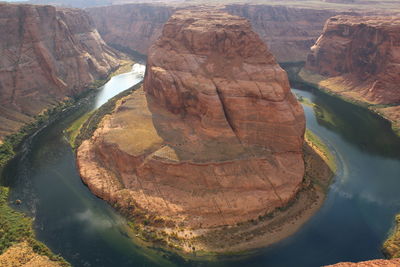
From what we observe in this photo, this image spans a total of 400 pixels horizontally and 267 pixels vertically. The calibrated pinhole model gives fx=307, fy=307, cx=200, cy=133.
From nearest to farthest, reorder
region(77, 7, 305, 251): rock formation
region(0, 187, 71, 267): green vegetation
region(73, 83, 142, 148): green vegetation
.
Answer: region(0, 187, 71, 267): green vegetation < region(77, 7, 305, 251): rock formation < region(73, 83, 142, 148): green vegetation

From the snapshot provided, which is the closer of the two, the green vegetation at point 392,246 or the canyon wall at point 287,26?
the green vegetation at point 392,246

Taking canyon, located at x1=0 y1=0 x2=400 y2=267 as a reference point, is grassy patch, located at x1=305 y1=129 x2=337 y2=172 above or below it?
below

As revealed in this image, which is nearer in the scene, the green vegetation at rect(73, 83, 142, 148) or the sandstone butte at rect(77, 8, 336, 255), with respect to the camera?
the sandstone butte at rect(77, 8, 336, 255)

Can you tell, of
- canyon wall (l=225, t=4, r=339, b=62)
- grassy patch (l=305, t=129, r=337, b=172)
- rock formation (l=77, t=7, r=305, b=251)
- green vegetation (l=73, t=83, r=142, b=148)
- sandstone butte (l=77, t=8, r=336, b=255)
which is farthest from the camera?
canyon wall (l=225, t=4, r=339, b=62)

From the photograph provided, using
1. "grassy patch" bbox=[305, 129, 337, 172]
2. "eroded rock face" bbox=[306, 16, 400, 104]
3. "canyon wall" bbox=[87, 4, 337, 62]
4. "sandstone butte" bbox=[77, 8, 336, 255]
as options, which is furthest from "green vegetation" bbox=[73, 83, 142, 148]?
"canyon wall" bbox=[87, 4, 337, 62]

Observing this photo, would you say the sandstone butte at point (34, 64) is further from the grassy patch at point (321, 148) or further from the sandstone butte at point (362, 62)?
the sandstone butte at point (362, 62)

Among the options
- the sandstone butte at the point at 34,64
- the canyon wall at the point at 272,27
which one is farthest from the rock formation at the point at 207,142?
the canyon wall at the point at 272,27

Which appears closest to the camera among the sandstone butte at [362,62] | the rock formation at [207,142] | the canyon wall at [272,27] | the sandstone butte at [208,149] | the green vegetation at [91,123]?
the sandstone butte at [208,149]

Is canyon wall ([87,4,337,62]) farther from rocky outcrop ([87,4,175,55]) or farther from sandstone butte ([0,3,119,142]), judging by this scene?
sandstone butte ([0,3,119,142])
